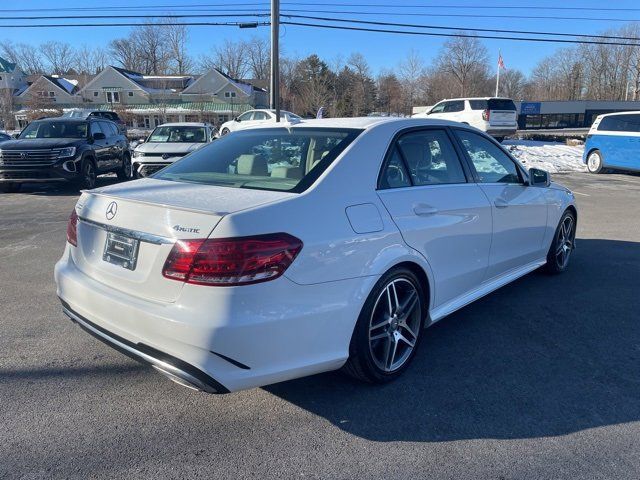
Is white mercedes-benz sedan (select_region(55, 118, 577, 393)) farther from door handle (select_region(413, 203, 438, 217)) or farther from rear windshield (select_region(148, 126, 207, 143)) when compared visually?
rear windshield (select_region(148, 126, 207, 143))

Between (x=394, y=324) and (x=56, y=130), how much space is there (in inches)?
460

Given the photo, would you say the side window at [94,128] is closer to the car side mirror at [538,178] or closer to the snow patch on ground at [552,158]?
the car side mirror at [538,178]

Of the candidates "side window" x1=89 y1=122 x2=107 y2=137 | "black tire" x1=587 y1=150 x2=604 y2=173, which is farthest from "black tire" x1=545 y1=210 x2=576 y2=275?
"black tire" x1=587 y1=150 x2=604 y2=173

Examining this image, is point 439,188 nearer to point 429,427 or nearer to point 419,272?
point 419,272

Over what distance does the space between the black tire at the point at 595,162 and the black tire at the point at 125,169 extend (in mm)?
14839

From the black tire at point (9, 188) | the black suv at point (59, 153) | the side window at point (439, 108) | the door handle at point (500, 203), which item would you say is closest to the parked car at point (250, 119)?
the side window at point (439, 108)

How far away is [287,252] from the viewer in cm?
239

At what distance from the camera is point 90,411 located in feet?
9.23

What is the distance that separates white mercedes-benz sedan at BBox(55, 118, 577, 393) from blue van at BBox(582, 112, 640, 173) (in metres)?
13.7

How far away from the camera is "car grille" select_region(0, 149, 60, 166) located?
10695 mm

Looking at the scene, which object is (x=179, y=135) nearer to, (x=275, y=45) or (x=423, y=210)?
(x=275, y=45)

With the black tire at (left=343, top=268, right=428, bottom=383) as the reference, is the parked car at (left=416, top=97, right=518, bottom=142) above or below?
above

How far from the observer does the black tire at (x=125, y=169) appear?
13.9 m

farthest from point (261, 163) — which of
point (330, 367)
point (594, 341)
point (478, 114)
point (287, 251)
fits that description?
point (478, 114)
